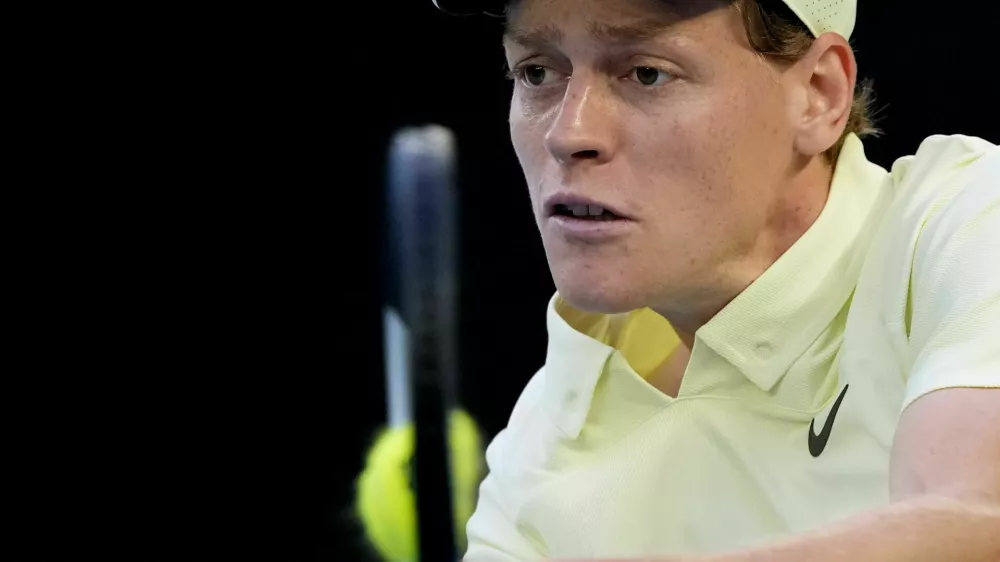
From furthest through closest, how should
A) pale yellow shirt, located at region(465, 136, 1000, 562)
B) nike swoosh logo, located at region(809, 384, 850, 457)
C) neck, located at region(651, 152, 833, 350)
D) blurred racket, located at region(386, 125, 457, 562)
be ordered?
blurred racket, located at region(386, 125, 457, 562) → neck, located at region(651, 152, 833, 350) → nike swoosh logo, located at region(809, 384, 850, 457) → pale yellow shirt, located at region(465, 136, 1000, 562)

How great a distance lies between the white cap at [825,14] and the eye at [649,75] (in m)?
0.15

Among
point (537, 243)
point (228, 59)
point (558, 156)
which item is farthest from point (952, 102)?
point (228, 59)

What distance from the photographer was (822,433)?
113cm

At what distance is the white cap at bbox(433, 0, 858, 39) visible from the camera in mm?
1200

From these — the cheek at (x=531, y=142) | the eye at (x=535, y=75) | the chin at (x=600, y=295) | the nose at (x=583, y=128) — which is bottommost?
the chin at (x=600, y=295)

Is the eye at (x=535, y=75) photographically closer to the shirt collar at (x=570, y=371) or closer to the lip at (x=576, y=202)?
the lip at (x=576, y=202)

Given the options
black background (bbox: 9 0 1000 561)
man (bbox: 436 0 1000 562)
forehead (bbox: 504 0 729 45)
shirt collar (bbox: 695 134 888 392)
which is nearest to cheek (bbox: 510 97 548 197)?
man (bbox: 436 0 1000 562)

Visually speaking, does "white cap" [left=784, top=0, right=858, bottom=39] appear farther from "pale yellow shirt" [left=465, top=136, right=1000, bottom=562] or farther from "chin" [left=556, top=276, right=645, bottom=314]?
"chin" [left=556, top=276, right=645, bottom=314]

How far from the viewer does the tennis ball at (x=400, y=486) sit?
7.50 feet

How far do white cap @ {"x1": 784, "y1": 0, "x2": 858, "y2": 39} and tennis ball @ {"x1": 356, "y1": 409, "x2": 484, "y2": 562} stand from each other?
1319 millimetres

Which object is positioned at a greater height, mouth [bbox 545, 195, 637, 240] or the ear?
the ear

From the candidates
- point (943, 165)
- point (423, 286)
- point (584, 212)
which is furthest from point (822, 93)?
point (423, 286)

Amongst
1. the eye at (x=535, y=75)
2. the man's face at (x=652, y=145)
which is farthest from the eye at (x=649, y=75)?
the eye at (x=535, y=75)

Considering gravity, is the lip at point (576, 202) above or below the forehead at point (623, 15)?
below
